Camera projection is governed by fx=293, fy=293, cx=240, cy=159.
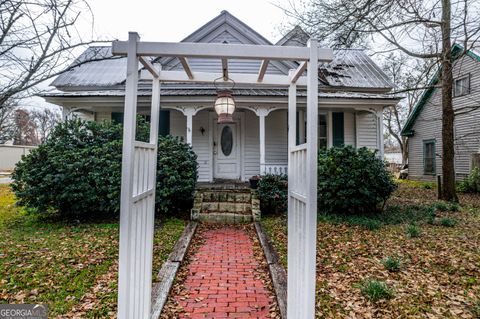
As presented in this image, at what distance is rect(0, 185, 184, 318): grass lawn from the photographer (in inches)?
125

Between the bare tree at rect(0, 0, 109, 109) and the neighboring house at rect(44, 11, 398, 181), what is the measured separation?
6.01m

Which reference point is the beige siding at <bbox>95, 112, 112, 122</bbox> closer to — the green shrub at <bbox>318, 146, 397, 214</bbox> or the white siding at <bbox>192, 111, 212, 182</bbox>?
the white siding at <bbox>192, 111, 212, 182</bbox>

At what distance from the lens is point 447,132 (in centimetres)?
907

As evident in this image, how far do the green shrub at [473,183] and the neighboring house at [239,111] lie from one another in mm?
4032

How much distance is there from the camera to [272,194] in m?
7.68

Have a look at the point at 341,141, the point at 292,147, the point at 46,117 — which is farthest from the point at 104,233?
the point at 46,117

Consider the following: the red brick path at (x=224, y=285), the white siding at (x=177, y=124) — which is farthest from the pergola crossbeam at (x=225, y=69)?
the white siding at (x=177, y=124)

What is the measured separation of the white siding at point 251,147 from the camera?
404 inches

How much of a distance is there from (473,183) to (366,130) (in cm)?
462

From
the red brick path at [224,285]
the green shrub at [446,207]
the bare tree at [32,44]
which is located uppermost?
the bare tree at [32,44]

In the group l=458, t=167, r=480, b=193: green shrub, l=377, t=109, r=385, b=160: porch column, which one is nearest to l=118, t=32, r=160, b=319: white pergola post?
l=377, t=109, r=385, b=160: porch column

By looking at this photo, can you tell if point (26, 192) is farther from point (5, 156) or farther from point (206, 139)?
point (5, 156)

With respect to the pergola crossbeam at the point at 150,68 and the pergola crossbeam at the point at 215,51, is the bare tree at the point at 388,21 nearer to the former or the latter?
the pergola crossbeam at the point at 215,51

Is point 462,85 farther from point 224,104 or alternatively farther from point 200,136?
point 224,104
